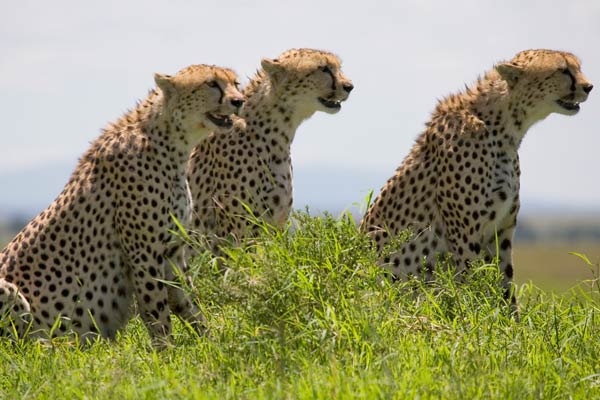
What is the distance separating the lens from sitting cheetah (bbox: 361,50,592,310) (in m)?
5.34

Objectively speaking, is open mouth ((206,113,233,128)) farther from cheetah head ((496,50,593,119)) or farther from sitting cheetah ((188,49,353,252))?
cheetah head ((496,50,593,119))

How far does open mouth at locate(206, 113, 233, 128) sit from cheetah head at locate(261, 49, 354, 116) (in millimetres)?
794

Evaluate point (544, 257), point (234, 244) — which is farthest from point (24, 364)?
point (544, 257)

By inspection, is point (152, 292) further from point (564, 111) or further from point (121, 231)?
point (564, 111)

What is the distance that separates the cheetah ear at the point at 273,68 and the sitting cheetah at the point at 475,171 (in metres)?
0.87

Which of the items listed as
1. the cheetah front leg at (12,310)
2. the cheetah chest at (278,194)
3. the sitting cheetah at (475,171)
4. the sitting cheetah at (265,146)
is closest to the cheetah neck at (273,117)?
the sitting cheetah at (265,146)

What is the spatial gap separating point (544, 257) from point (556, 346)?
6569 cm

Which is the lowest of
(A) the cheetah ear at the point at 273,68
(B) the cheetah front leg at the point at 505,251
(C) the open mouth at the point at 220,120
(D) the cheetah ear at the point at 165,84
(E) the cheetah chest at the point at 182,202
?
(B) the cheetah front leg at the point at 505,251

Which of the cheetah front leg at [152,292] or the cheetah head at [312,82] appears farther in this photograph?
the cheetah head at [312,82]

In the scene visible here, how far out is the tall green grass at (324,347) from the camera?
362 centimetres

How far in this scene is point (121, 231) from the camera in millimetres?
4895

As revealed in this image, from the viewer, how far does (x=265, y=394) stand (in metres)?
3.59

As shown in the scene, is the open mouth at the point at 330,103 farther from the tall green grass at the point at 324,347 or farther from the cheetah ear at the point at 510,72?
the tall green grass at the point at 324,347

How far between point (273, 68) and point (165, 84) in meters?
0.90
